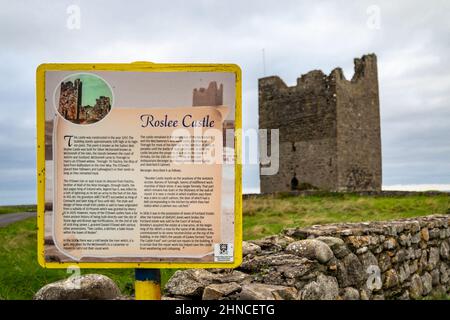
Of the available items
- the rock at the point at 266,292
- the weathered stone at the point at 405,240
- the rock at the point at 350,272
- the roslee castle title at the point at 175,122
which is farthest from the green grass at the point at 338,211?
the roslee castle title at the point at 175,122

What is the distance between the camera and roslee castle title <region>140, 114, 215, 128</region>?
10.8 ft

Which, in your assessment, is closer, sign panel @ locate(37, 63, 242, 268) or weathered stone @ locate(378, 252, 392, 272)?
sign panel @ locate(37, 63, 242, 268)

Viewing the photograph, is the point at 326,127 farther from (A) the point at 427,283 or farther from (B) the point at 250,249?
(B) the point at 250,249

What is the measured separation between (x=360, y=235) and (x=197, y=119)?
9.30ft

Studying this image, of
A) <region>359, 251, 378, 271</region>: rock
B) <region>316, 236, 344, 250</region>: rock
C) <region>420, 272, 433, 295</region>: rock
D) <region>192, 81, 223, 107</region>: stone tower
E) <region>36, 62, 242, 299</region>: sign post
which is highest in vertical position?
<region>192, 81, 223, 107</region>: stone tower

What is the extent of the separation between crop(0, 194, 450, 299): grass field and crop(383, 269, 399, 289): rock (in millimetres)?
2355

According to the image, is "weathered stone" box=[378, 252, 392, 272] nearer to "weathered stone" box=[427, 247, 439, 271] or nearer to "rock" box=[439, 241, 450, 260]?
"weathered stone" box=[427, 247, 439, 271]

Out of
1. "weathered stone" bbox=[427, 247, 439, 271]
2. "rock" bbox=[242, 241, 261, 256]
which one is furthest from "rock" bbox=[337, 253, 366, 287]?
"weathered stone" bbox=[427, 247, 439, 271]

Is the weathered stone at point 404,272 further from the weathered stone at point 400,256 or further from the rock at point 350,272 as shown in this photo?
the rock at point 350,272

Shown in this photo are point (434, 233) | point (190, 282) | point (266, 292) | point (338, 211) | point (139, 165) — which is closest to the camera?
point (139, 165)

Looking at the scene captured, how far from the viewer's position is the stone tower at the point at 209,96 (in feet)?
10.9

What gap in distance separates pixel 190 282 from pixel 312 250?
114 cm

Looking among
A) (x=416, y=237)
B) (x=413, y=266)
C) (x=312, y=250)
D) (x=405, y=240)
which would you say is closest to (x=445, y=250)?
(x=416, y=237)

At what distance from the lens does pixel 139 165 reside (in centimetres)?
326
